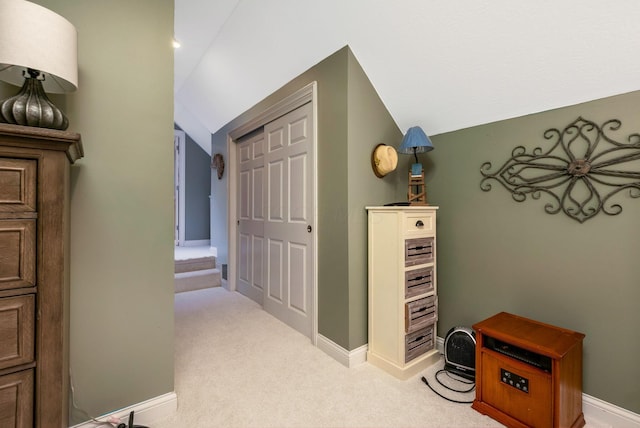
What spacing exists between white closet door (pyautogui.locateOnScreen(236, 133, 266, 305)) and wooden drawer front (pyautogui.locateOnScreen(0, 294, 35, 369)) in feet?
7.66

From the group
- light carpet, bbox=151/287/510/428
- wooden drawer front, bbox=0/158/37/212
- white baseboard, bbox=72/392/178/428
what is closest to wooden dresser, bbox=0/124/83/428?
wooden drawer front, bbox=0/158/37/212

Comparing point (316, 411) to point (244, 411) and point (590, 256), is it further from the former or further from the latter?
point (590, 256)

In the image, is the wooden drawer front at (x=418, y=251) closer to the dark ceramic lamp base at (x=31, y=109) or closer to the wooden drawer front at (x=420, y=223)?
the wooden drawer front at (x=420, y=223)

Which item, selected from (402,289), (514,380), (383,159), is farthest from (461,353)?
(383,159)

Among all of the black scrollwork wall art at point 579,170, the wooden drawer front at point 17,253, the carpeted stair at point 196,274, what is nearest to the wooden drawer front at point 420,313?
the black scrollwork wall art at point 579,170

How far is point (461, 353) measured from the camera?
1971 millimetres

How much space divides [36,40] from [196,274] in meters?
3.59

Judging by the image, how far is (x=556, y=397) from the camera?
1.37 metres

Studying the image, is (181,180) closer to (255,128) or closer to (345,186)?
(255,128)

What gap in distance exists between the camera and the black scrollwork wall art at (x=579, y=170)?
4.98ft

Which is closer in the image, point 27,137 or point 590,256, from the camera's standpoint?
point 27,137

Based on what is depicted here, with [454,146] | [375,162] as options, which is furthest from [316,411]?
[454,146]

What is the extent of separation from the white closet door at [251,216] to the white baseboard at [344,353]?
4.15 ft

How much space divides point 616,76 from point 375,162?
4.51 ft
